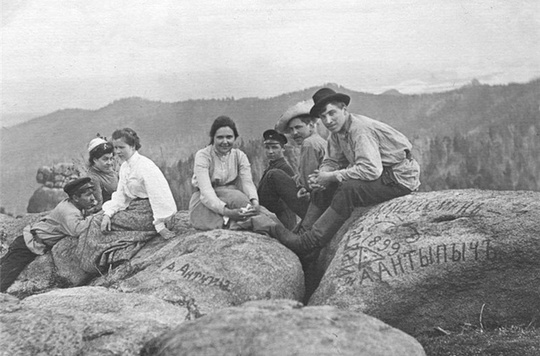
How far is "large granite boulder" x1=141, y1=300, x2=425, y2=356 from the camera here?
4164 mm

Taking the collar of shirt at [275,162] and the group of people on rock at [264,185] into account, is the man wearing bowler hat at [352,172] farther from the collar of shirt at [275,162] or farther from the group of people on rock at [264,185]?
the collar of shirt at [275,162]

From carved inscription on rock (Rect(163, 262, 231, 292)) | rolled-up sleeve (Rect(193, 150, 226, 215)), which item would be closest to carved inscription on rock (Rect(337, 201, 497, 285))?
carved inscription on rock (Rect(163, 262, 231, 292))

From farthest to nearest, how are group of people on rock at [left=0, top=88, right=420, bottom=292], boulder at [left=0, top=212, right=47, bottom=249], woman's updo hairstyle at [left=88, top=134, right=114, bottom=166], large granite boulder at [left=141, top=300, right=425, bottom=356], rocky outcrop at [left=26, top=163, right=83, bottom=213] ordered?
boulder at [left=0, top=212, right=47, bottom=249] → rocky outcrop at [left=26, top=163, right=83, bottom=213] → woman's updo hairstyle at [left=88, top=134, right=114, bottom=166] → group of people on rock at [left=0, top=88, right=420, bottom=292] → large granite boulder at [left=141, top=300, right=425, bottom=356]

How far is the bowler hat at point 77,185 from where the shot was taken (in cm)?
802

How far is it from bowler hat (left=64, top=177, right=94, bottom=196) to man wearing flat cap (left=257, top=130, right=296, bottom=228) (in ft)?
6.06

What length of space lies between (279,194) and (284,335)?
11.7 ft

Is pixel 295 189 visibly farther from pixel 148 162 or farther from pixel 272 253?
pixel 148 162

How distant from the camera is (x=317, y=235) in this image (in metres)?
7.06

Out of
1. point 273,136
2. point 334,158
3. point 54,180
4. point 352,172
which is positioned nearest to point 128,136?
point 54,180

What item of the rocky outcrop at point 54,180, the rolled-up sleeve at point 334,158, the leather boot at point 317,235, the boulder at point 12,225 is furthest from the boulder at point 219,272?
the boulder at point 12,225

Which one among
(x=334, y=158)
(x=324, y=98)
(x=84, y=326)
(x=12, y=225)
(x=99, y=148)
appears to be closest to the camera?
(x=84, y=326)

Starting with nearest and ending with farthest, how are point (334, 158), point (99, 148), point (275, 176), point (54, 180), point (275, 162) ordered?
point (334, 158), point (275, 176), point (275, 162), point (99, 148), point (54, 180)

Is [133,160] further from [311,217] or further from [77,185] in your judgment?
[311,217]

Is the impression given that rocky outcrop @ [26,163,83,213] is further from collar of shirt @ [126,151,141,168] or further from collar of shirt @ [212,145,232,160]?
collar of shirt @ [212,145,232,160]
